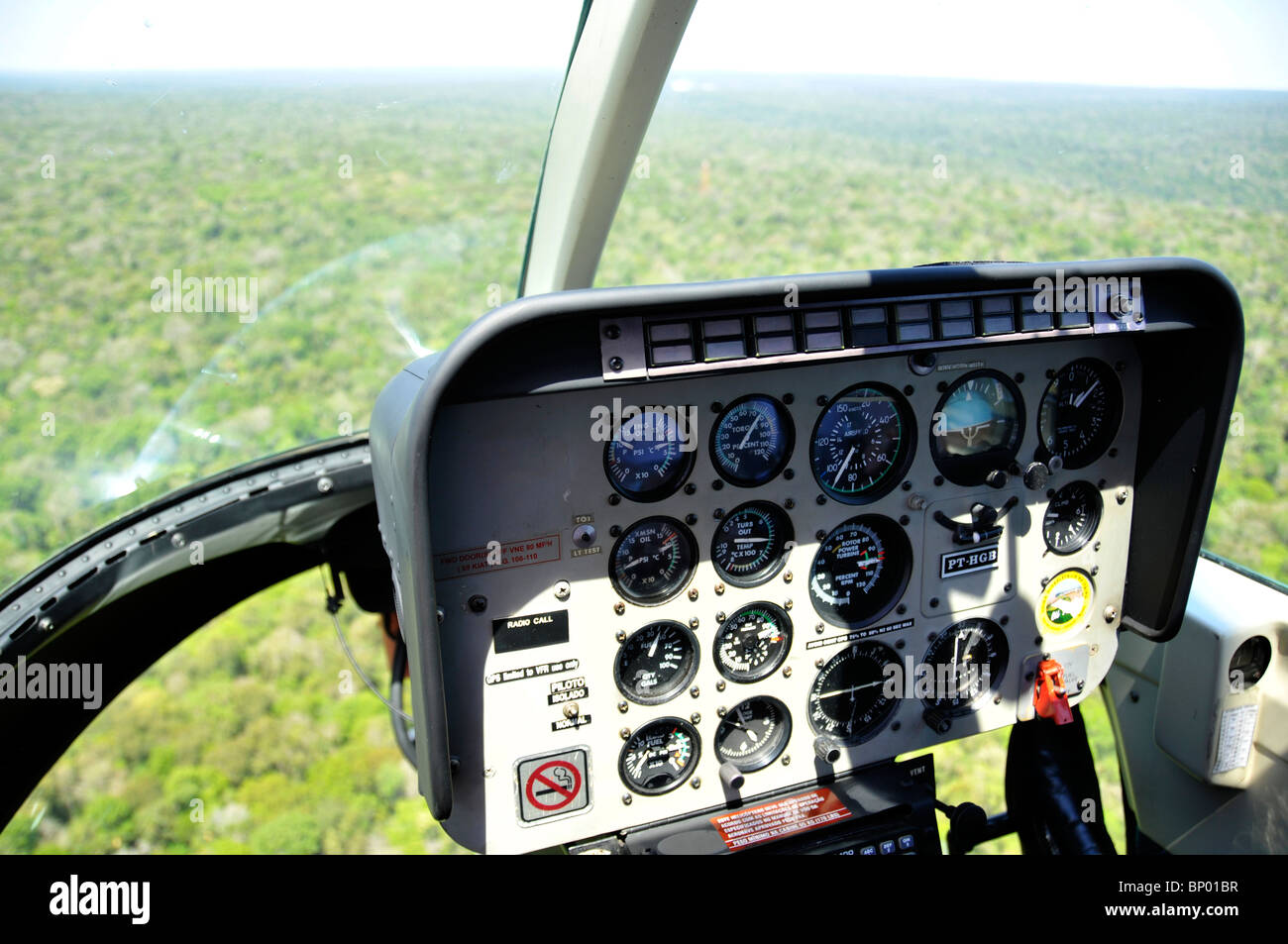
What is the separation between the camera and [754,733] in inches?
97.3

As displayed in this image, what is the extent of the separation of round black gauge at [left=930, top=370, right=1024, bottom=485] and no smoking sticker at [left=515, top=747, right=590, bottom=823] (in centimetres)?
132

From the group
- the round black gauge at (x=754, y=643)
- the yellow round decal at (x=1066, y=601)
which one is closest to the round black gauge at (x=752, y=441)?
the round black gauge at (x=754, y=643)

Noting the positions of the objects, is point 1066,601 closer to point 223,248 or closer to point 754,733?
point 754,733

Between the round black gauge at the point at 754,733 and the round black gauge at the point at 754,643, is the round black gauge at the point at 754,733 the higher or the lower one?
the lower one

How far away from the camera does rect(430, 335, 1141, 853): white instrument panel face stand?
80.0 inches

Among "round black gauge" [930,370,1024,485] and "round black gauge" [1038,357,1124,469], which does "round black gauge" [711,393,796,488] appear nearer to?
"round black gauge" [930,370,1024,485]

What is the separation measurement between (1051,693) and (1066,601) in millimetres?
315

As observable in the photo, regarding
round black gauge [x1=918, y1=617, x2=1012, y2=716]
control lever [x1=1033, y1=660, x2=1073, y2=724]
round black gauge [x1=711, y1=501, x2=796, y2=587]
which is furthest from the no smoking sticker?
control lever [x1=1033, y1=660, x2=1073, y2=724]

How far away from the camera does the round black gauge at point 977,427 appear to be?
2393 millimetres

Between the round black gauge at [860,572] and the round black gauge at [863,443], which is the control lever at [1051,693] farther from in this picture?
the round black gauge at [863,443]

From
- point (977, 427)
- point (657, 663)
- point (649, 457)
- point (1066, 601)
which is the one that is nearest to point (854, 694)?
point (657, 663)

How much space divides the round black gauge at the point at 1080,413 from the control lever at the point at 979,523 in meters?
0.20
